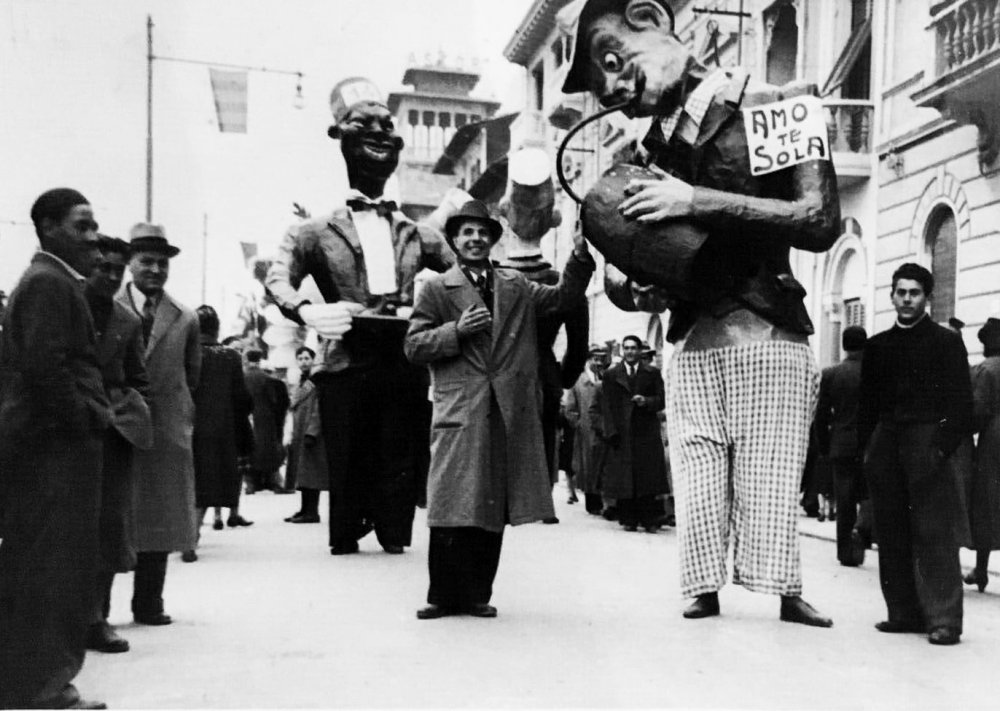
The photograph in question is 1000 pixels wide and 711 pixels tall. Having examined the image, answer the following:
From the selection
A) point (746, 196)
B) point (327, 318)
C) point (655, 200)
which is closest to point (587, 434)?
point (327, 318)

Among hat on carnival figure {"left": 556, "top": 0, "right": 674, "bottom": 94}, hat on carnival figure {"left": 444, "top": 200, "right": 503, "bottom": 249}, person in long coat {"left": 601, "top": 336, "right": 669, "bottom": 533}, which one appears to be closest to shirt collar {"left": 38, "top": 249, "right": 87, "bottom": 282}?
hat on carnival figure {"left": 444, "top": 200, "right": 503, "bottom": 249}

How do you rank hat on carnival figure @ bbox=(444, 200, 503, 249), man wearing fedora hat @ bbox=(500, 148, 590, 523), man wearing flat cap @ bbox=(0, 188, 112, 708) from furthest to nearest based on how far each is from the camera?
man wearing fedora hat @ bbox=(500, 148, 590, 523), hat on carnival figure @ bbox=(444, 200, 503, 249), man wearing flat cap @ bbox=(0, 188, 112, 708)

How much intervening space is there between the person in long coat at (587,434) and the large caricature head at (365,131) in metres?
5.33

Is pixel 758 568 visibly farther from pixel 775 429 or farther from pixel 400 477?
pixel 400 477

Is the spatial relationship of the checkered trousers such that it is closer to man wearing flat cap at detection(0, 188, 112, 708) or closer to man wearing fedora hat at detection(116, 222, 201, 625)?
man wearing fedora hat at detection(116, 222, 201, 625)

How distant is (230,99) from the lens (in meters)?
9.65

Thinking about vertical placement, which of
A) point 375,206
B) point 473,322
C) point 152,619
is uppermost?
point 375,206

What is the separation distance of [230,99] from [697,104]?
4.67m

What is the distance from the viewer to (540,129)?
1430 inches

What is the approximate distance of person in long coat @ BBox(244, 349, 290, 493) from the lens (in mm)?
18094

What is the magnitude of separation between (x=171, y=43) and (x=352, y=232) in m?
2.49

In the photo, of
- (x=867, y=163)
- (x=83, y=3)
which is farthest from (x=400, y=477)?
(x=867, y=163)

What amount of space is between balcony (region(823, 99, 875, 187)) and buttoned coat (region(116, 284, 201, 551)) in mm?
14704

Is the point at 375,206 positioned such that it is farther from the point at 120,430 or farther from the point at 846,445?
the point at 846,445
